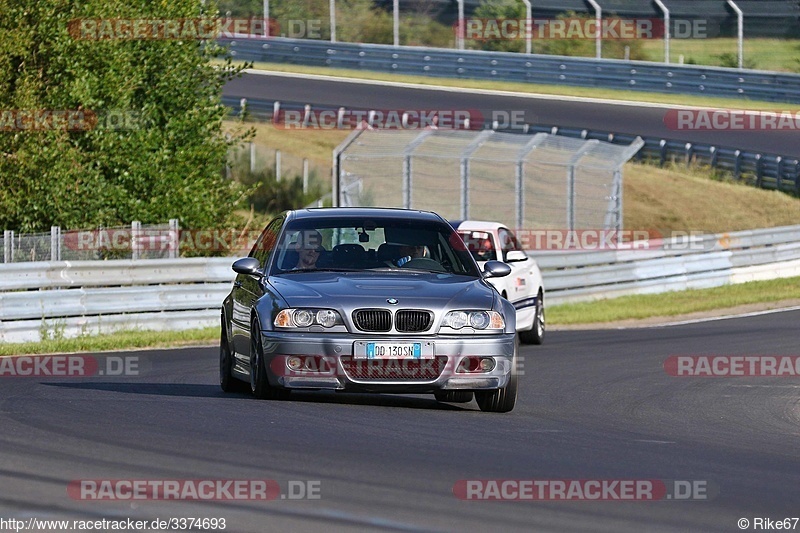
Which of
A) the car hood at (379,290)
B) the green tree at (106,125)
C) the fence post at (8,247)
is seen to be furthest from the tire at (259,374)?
the green tree at (106,125)

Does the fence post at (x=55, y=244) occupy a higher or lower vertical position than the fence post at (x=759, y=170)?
higher

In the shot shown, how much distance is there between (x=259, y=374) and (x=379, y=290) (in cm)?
111

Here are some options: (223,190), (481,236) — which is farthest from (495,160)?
(481,236)

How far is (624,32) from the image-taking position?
44.3 metres

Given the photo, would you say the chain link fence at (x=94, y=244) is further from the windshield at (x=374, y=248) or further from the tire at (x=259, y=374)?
the tire at (x=259, y=374)

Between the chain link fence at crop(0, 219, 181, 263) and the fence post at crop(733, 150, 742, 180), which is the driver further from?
the fence post at crop(733, 150, 742, 180)

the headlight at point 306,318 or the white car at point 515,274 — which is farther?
the white car at point 515,274

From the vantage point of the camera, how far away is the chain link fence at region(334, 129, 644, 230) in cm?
2883

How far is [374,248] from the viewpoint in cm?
1198

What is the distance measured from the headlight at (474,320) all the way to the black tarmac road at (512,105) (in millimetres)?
27755

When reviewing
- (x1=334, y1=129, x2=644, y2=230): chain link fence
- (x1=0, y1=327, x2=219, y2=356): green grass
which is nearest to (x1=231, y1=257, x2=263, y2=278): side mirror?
(x1=0, y1=327, x2=219, y2=356): green grass

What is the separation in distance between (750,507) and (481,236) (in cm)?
1259

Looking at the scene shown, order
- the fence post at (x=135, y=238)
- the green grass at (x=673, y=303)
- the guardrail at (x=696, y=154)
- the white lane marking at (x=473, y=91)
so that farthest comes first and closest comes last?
the white lane marking at (x=473, y=91) → the guardrail at (x=696, y=154) → the green grass at (x=673, y=303) → the fence post at (x=135, y=238)

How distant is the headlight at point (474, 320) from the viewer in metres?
10.8
